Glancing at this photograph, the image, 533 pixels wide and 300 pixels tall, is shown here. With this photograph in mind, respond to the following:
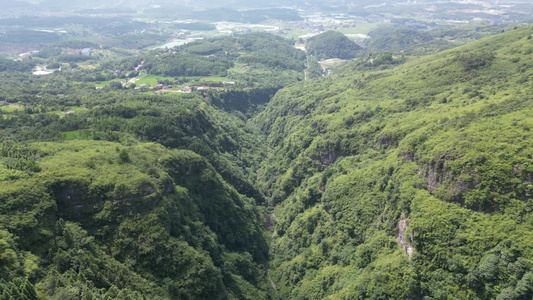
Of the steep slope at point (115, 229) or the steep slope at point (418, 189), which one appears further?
the steep slope at point (115, 229)

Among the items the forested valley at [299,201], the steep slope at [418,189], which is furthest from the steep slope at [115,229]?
the steep slope at [418,189]

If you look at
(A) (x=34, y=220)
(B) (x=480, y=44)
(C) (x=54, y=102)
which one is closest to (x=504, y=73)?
(B) (x=480, y=44)

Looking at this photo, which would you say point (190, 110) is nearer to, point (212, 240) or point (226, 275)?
point (212, 240)

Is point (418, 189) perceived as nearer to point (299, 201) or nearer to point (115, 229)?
point (299, 201)

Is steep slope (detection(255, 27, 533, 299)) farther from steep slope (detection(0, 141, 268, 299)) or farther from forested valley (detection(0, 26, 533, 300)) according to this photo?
steep slope (detection(0, 141, 268, 299))

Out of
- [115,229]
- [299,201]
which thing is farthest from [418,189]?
[115,229]

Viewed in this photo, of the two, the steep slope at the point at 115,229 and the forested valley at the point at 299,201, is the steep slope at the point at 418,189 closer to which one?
the forested valley at the point at 299,201
